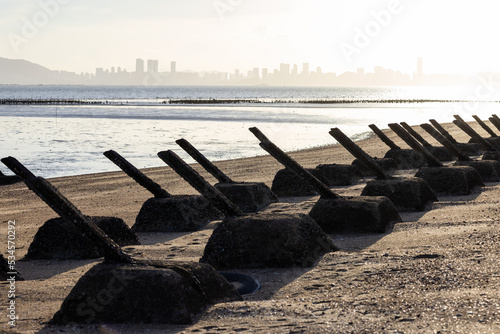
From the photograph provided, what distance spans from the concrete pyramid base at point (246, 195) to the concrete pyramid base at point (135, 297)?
5115 millimetres

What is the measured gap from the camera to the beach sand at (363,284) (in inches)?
178

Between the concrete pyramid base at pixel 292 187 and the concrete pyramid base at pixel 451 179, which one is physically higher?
the concrete pyramid base at pixel 451 179

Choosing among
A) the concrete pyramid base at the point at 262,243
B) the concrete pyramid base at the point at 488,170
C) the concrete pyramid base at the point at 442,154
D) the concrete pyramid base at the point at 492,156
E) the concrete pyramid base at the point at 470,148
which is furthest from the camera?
the concrete pyramid base at the point at 470,148

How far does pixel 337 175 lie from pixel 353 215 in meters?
4.82

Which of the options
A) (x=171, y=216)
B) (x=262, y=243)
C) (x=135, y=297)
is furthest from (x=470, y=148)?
(x=135, y=297)

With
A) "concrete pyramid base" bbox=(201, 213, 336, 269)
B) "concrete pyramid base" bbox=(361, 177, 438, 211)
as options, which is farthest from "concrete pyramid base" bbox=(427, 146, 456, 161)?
"concrete pyramid base" bbox=(201, 213, 336, 269)

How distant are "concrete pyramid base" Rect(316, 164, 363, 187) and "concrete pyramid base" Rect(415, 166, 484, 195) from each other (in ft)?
6.03

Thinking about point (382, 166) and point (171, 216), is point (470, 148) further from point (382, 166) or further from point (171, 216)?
point (171, 216)

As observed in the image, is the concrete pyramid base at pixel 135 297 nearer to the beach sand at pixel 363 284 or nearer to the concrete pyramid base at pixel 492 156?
the beach sand at pixel 363 284

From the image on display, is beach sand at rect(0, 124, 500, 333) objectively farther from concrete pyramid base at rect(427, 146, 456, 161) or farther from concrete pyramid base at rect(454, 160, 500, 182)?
concrete pyramid base at rect(427, 146, 456, 161)

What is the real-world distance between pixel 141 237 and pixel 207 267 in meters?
3.63

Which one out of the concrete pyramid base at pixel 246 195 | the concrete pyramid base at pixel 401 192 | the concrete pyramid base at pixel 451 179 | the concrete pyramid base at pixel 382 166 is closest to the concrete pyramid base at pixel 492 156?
the concrete pyramid base at pixel 382 166

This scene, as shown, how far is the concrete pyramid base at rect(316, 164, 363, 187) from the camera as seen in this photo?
12.8 m

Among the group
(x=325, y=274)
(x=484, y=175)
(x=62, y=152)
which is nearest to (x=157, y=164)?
(x=62, y=152)
